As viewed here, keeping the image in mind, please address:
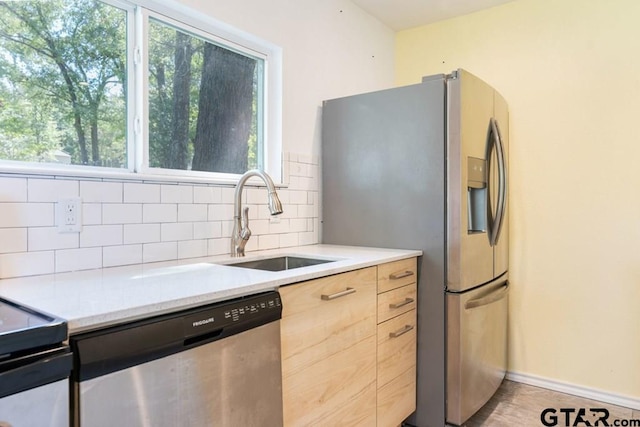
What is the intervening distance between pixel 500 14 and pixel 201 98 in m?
2.06

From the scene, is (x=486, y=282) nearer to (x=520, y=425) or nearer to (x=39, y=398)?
(x=520, y=425)

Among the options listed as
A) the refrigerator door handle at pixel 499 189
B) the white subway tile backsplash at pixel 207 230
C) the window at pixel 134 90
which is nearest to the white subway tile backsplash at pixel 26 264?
the window at pixel 134 90

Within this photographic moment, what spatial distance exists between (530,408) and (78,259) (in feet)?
7.75

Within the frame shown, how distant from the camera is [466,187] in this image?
2.05 meters

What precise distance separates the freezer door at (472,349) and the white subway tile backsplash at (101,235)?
4.87ft

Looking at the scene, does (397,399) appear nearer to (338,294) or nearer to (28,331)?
(338,294)

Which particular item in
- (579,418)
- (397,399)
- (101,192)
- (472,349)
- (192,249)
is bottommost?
(579,418)

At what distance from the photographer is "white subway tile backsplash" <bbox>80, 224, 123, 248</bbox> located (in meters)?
1.50

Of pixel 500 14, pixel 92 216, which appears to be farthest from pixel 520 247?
pixel 92 216

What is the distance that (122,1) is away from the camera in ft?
5.57

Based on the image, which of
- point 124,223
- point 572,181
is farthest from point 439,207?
point 124,223

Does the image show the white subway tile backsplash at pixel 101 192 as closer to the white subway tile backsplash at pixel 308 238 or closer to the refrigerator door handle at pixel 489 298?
the white subway tile backsplash at pixel 308 238

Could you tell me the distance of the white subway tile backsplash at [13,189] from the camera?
1.32 metres

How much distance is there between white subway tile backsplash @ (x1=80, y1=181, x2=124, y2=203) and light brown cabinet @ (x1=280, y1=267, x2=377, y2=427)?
754mm
